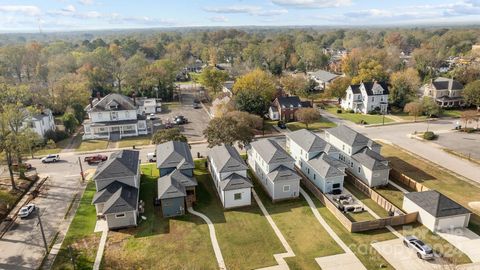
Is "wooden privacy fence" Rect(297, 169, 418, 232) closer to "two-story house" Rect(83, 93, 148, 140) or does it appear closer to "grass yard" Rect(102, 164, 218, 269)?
"grass yard" Rect(102, 164, 218, 269)

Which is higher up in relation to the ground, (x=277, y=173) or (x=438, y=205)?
(x=277, y=173)

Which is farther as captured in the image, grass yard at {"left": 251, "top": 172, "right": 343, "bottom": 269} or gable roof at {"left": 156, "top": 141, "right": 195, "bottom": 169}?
gable roof at {"left": 156, "top": 141, "right": 195, "bottom": 169}

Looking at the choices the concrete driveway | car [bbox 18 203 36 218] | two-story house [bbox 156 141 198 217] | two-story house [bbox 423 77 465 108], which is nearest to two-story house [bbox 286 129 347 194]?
the concrete driveway

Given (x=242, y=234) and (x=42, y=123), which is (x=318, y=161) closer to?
(x=242, y=234)

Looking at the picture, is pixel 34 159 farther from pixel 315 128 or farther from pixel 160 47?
pixel 160 47

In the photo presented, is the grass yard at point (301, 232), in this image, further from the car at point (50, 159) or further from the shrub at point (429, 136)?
the shrub at point (429, 136)

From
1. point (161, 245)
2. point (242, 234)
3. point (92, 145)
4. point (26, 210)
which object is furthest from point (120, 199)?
point (92, 145)

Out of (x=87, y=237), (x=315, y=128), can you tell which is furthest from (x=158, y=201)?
(x=315, y=128)

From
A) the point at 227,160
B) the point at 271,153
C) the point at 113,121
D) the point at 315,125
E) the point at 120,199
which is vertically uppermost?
the point at 271,153
